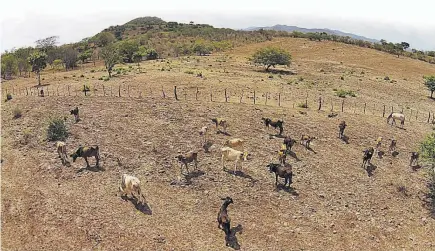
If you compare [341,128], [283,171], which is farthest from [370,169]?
[283,171]

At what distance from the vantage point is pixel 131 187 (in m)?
17.8

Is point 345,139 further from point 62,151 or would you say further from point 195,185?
point 62,151

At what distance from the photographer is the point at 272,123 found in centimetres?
2727

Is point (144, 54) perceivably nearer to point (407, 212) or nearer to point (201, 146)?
point (201, 146)

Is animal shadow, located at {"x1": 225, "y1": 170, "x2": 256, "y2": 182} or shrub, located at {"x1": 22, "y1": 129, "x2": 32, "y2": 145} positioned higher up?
shrub, located at {"x1": 22, "y1": 129, "x2": 32, "y2": 145}

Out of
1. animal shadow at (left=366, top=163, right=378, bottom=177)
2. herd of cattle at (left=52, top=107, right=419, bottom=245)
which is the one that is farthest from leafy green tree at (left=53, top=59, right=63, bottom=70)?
animal shadow at (left=366, top=163, right=378, bottom=177)

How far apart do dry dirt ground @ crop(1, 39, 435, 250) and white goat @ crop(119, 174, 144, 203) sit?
1.81 feet

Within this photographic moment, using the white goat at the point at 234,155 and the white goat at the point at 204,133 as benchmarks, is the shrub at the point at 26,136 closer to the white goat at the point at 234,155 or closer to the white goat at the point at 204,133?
the white goat at the point at 204,133

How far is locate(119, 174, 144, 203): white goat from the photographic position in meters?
17.7

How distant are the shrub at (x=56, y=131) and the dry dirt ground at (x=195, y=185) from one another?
0.54m

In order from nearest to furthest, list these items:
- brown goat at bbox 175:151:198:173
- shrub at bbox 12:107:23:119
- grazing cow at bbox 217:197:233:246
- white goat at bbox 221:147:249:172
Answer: grazing cow at bbox 217:197:233:246 → brown goat at bbox 175:151:198:173 → white goat at bbox 221:147:249:172 → shrub at bbox 12:107:23:119

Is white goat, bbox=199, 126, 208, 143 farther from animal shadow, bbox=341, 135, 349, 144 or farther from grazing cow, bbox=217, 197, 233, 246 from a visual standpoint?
animal shadow, bbox=341, 135, 349, 144

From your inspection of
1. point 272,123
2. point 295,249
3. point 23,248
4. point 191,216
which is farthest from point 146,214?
point 272,123

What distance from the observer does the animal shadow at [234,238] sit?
52.4 feet
